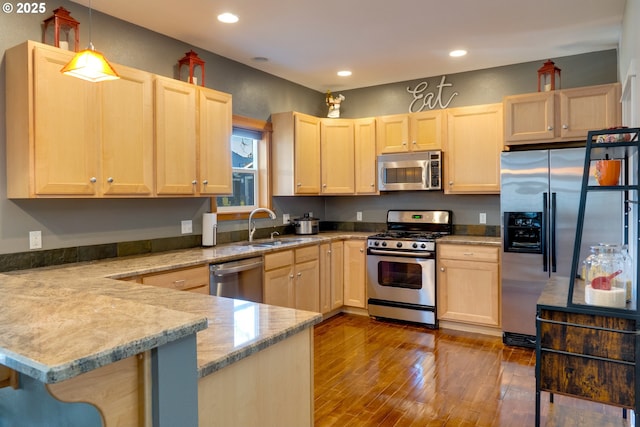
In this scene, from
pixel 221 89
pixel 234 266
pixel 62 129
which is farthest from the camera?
pixel 221 89

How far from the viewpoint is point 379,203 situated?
534cm

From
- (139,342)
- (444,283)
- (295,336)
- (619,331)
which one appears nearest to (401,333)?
(444,283)

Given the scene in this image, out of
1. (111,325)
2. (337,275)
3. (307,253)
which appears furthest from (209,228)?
(111,325)

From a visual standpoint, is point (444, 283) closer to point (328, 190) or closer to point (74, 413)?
point (328, 190)

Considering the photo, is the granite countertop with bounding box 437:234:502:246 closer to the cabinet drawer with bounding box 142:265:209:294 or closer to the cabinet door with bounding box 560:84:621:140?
the cabinet door with bounding box 560:84:621:140

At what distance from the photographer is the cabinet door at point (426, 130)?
4602mm

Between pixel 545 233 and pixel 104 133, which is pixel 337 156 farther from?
pixel 104 133

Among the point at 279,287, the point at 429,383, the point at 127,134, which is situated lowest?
the point at 429,383

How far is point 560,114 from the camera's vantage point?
384 centimetres

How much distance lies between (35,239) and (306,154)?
9.13ft

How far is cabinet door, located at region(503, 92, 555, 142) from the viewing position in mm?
3877

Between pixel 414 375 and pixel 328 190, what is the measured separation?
248 cm

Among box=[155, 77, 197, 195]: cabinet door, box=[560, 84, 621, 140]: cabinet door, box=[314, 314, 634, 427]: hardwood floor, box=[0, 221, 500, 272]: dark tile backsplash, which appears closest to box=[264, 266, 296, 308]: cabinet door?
box=[314, 314, 634, 427]: hardwood floor

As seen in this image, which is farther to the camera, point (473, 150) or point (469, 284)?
point (473, 150)
